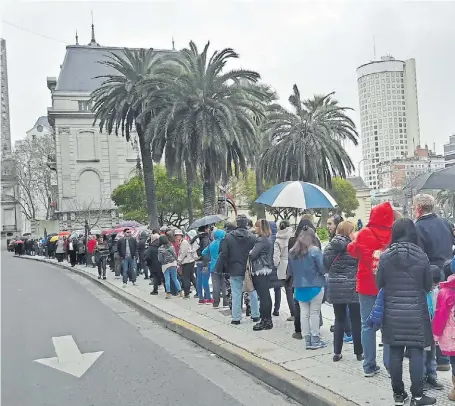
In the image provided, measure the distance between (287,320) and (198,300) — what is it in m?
3.77

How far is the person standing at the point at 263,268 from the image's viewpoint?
28.9 feet

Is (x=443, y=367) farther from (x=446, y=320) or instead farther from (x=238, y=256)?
(x=238, y=256)

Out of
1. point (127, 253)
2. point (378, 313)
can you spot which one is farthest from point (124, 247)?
point (378, 313)

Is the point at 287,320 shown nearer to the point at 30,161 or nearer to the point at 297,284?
the point at 297,284

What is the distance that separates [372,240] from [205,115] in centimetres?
1991

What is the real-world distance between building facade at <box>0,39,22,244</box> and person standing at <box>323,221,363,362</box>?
1866 inches

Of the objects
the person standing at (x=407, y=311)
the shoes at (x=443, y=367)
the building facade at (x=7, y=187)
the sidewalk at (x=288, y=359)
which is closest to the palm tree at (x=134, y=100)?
the sidewalk at (x=288, y=359)

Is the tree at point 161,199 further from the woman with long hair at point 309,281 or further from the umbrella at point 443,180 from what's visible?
the woman with long hair at point 309,281

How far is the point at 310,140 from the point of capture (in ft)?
107

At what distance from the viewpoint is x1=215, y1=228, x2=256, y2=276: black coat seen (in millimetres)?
9234

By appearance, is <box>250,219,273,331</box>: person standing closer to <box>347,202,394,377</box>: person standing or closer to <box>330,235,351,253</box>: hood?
<box>330,235,351,253</box>: hood

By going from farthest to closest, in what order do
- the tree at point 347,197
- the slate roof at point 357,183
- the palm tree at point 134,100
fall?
the slate roof at point 357,183 < the tree at point 347,197 < the palm tree at point 134,100

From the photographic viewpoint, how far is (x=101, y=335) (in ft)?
32.2

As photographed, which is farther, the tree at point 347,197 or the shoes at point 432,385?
the tree at point 347,197
